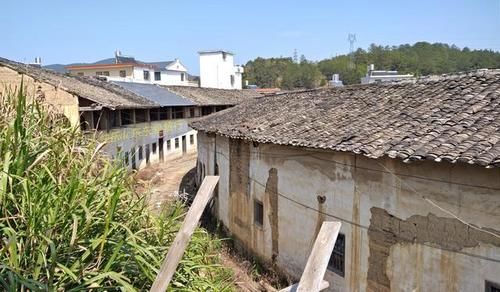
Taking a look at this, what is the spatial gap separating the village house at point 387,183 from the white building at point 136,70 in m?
35.1

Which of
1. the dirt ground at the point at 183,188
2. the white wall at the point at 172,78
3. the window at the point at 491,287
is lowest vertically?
the dirt ground at the point at 183,188

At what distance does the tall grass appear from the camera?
11.1ft

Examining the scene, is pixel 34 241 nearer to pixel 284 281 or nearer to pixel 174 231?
pixel 174 231

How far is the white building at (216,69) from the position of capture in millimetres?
53531

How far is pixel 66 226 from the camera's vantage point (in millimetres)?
3664

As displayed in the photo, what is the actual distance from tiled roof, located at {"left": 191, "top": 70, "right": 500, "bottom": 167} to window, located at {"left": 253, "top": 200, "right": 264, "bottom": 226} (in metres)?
2.00

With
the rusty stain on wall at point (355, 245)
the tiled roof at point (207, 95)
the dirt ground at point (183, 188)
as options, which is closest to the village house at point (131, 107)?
the tiled roof at point (207, 95)

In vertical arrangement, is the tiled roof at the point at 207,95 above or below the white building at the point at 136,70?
below

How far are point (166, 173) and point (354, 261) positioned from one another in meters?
19.0

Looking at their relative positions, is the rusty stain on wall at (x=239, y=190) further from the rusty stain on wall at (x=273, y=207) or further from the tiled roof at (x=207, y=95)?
the tiled roof at (x=207, y=95)

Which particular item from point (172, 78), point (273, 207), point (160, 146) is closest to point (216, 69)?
point (172, 78)

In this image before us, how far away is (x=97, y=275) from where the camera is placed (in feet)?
11.4

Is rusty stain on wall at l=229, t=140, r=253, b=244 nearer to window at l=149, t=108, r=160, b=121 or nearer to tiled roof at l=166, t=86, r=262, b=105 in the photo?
window at l=149, t=108, r=160, b=121

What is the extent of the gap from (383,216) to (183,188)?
50.4ft
